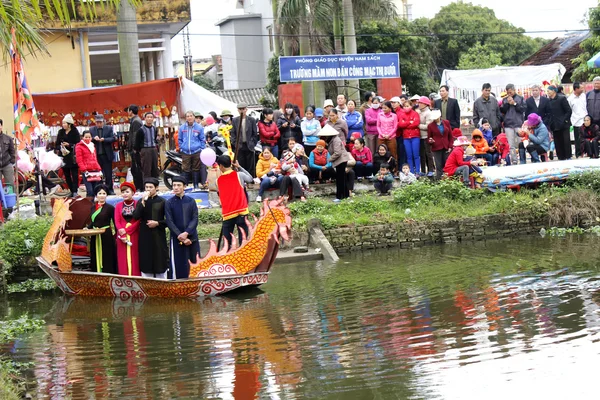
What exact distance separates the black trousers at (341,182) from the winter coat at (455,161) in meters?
2.19

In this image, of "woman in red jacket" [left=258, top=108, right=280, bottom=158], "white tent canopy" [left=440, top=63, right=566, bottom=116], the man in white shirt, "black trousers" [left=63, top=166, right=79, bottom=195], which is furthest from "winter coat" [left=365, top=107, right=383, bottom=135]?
"white tent canopy" [left=440, top=63, right=566, bottom=116]

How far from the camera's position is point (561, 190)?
63.5 feet

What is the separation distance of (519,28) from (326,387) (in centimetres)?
6233

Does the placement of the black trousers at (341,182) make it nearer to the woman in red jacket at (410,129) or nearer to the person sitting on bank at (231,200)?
the woman in red jacket at (410,129)

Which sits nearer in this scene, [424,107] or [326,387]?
[326,387]

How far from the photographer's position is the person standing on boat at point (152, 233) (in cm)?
1447

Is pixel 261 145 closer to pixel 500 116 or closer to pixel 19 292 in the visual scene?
pixel 500 116

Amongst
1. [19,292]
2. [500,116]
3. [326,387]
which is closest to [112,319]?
[19,292]

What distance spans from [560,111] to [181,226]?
34.0ft

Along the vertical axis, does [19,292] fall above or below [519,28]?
below

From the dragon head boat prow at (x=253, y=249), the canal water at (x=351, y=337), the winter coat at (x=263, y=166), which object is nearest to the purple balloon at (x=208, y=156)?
the winter coat at (x=263, y=166)

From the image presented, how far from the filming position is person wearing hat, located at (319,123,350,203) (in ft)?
65.2

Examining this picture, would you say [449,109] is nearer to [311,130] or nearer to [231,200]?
[311,130]

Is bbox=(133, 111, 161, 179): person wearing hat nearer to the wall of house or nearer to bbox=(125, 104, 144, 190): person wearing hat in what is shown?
bbox=(125, 104, 144, 190): person wearing hat
